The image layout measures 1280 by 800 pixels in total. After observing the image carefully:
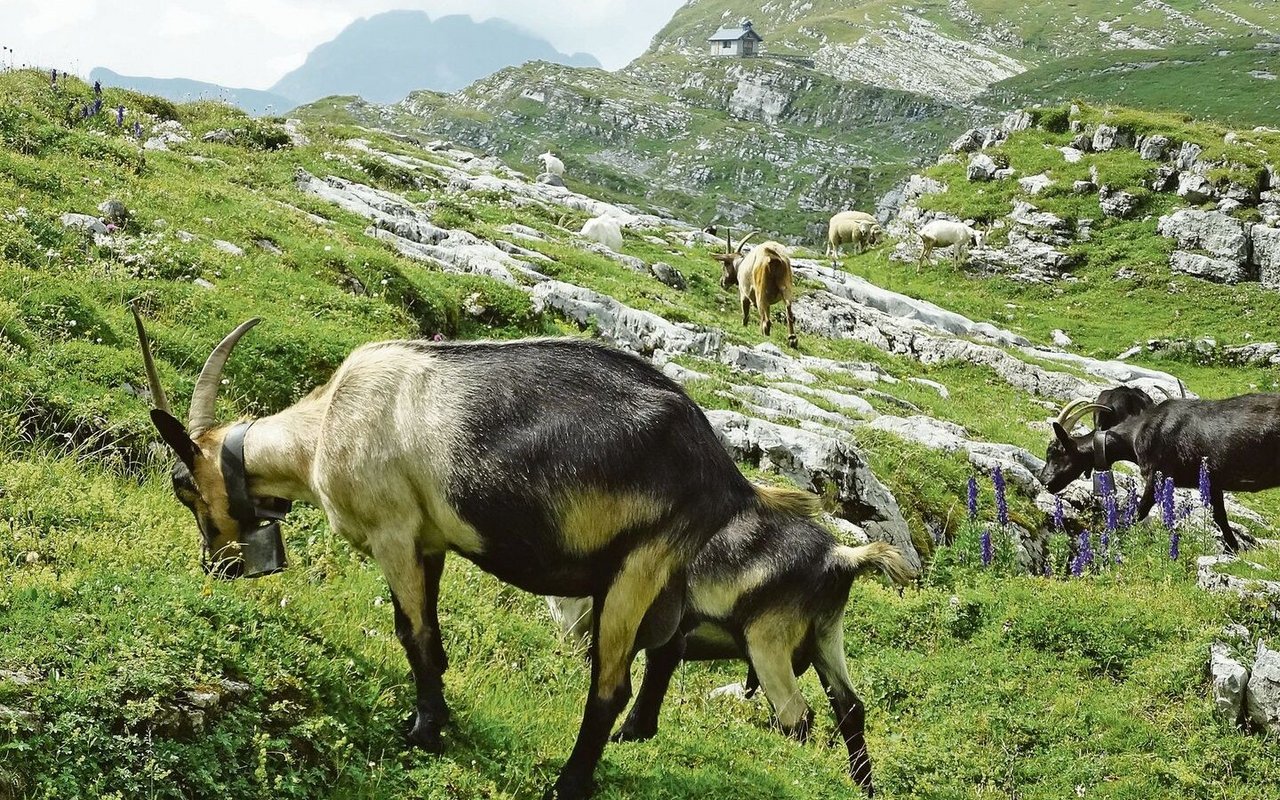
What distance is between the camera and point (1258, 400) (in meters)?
14.2

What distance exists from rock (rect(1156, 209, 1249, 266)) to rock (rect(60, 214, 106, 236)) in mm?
41666

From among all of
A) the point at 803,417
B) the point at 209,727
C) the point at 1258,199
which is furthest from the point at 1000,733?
the point at 1258,199

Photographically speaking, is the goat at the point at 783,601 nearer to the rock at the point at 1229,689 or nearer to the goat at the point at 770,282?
the rock at the point at 1229,689

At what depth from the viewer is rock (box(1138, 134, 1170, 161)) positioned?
44094 millimetres

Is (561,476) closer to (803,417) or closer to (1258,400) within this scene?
(803,417)

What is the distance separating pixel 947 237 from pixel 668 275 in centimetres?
1868

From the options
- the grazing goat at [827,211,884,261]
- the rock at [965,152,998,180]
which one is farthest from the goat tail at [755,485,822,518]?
the rock at [965,152,998,180]

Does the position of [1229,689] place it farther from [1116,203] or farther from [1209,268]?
[1116,203]

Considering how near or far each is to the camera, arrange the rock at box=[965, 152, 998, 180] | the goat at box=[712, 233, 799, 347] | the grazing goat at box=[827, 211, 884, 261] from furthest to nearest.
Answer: the grazing goat at box=[827, 211, 884, 261] < the rock at box=[965, 152, 998, 180] < the goat at box=[712, 233, 799, 347]

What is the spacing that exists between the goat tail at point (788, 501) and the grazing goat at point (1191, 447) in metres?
10.7

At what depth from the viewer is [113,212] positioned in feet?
43.5

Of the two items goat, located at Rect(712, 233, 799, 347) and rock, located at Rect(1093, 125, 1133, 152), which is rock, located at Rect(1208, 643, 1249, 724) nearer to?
goat, located at Rect(712, 233, 799, 347)

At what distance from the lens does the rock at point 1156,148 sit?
145ft

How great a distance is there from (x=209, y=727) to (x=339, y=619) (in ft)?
5.45
